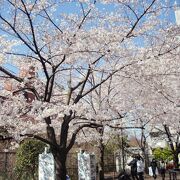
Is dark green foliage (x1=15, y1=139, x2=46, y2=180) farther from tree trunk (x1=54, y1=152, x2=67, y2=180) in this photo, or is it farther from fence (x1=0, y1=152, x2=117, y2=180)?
tree trunk (x1=54, y1=152, x2=67, y2=180)

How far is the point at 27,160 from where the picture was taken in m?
15.9

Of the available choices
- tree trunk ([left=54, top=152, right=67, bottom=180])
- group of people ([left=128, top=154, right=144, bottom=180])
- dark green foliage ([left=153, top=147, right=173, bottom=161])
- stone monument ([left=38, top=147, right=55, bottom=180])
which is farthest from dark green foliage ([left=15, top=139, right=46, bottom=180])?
dark green foliage ([left=153, top=147, right=173, bottom=161])

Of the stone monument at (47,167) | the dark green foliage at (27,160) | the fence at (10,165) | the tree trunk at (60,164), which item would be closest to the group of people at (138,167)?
the fence at (10,165)

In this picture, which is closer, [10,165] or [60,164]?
[60,164]

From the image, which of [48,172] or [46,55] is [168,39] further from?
[48,172]

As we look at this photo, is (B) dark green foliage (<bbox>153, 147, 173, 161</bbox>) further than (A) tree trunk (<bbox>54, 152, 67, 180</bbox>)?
Yes

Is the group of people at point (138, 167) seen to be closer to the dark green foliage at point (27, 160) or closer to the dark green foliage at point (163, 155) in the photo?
the dark green foliage at point (27, 160)

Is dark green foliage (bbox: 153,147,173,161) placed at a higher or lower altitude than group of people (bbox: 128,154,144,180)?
higher

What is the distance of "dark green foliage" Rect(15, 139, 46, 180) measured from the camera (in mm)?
15648

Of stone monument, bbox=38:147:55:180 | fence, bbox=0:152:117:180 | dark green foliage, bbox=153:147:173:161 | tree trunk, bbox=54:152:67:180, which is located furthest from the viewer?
dark green foliage, bbox=153:147:173:161

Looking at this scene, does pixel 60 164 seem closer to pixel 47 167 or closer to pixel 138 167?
pixel 47 167

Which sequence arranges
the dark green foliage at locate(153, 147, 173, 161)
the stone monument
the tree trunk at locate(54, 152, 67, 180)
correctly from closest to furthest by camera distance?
the tree trunk at locate(54, 152, 67, 180) → the stone monument → the dark green foliage at locate(153, 147, 173, 161)

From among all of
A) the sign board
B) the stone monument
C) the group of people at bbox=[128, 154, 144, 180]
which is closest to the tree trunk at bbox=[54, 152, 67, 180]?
the stone monument

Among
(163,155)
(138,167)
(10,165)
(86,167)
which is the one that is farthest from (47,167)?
(163,155)
